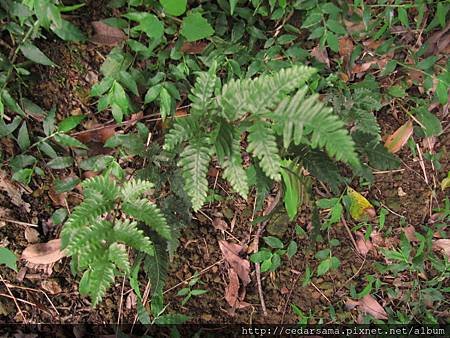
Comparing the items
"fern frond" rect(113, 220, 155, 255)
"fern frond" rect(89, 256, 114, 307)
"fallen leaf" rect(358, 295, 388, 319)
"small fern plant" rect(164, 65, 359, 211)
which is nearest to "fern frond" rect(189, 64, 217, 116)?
"small fern plant" rect(164, 65, 359, 211)

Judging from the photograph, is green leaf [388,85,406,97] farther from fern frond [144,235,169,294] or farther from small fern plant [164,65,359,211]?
fern frond [144,235,169,294]

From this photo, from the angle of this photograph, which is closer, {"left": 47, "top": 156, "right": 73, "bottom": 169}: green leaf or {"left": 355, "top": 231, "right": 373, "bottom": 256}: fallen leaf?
A: {"left": 47, "top": 156, "right": 73, "bottom": 169}: green leaf

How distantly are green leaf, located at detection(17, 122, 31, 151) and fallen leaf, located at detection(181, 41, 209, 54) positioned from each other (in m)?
0.72

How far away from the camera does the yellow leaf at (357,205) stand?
7.64 ft

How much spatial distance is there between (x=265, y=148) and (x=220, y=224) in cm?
102

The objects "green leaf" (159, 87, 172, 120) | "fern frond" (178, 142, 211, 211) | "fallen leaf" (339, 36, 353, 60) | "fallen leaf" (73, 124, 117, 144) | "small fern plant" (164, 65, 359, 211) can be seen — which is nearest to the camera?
"small fern plant" (164, 65, 359, 211)

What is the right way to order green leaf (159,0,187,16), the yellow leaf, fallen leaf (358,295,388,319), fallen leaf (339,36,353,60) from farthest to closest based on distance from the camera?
fallen leaf (358,295,388,319), the yellow leaf, fallen leaf (339,36,353,60), green leaf (159,0,187,16)

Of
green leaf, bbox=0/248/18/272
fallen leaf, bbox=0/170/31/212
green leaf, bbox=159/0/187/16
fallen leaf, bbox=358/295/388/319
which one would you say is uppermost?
green leaf, bbox=159/0/187/16

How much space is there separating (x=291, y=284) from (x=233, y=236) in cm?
38

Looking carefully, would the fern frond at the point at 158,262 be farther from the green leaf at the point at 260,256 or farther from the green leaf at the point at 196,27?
the green leaf at the point at 196,27

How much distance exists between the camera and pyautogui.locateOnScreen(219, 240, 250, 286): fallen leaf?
7.57 ft

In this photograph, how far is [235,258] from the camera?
91.0 inches

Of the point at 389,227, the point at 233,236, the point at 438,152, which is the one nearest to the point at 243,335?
the point at 233,236

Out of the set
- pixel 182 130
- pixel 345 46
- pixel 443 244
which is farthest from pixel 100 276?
pixel 443 244
